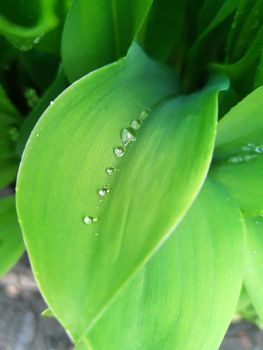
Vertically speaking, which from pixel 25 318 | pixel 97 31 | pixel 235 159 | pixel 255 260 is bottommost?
pixel 25 318

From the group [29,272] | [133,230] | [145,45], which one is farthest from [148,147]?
[29,272]

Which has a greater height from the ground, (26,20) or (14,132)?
(26,20)

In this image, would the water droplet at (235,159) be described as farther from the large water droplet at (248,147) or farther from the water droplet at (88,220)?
the water droplet at (88,220)

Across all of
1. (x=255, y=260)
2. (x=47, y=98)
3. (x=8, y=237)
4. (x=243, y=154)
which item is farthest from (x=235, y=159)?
(x=8, y=237)

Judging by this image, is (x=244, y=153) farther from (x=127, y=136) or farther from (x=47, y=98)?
(x=47, y=98)

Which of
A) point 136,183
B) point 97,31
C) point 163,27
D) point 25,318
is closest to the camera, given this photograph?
point 136,183

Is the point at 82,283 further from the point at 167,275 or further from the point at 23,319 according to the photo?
the point at 23,319

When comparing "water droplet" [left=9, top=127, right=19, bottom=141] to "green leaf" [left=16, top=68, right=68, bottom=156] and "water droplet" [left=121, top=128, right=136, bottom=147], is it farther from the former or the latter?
"water droplet" [left=121, top=128, right=136, bottom=147]
